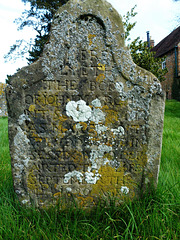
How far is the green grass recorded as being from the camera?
1.69 m

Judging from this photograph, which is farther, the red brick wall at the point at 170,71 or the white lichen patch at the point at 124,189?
the red brick wall at the point at 170,71

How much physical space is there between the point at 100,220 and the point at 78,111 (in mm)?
1030

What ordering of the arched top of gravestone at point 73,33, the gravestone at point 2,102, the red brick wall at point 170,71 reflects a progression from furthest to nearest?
1. the red brick wall at point 170,71
2. the gravestone at point 2,102
3. the arched top of gravestone at point 73,33

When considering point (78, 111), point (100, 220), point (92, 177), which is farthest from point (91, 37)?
point (100, 220)

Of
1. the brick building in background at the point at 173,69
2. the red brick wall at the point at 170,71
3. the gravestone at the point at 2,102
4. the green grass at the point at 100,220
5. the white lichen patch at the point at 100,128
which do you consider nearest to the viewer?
the green grass at the point at 100,220

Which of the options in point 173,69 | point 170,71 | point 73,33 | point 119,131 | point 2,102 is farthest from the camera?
point 170,71

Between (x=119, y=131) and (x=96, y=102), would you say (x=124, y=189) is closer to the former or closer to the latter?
(x=119, y=131)

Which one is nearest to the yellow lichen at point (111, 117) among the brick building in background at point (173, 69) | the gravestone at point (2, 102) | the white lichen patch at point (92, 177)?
the white lichen patch at point (92, 177)

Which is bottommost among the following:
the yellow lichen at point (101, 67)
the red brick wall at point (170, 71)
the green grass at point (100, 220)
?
the green grass at point (100, 220)

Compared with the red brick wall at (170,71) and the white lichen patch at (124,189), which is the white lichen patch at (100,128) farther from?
the red brick wall at (170,71)

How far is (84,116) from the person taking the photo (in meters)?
2.05

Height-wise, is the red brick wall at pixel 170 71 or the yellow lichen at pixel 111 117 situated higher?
the red brick wall at pixel 170 71

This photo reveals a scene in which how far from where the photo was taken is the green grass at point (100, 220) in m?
1.69

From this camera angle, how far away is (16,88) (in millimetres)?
1988
